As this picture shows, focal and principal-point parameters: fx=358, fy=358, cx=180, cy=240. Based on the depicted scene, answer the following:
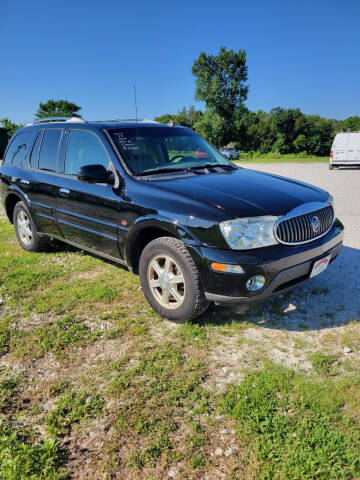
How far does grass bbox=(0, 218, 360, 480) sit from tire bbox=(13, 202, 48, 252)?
1669 mm

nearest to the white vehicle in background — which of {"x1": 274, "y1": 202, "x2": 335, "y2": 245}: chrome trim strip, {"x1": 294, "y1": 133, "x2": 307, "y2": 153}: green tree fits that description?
{"x1": 274, "y1": 202, "x2": 335, "y2": 245}: chrome trim strip

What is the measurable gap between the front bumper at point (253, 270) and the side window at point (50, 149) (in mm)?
2613

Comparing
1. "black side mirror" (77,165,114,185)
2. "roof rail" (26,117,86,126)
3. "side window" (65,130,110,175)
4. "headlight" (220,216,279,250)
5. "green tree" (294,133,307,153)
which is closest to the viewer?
"headlight" (220,216,279,250)

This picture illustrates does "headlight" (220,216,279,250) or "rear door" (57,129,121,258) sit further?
"rear door" (57,129,121,258)

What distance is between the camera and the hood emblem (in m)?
3.14

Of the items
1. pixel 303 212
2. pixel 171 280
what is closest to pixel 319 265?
pixel 303 212

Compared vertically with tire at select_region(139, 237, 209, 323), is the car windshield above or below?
above

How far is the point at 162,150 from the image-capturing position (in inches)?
158

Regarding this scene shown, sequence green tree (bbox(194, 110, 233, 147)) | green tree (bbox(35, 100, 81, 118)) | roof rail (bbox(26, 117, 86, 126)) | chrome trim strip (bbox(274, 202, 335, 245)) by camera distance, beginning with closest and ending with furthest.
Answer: chrome trim strip (bbox(274, 202, 335, 245)) → roof rail (bbox(26, 117, 86, 126)) → green tree (bbox(194, 110, 233, 147)) → green tree (bbox(35, 100, 81, 118))

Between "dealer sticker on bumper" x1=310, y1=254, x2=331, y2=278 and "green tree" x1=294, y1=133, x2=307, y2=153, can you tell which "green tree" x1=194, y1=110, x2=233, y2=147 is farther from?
"dealer sticker on bumper" x1=310, y1=254, x2=331, y2=278

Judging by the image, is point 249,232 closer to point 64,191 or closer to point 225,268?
point 225,268

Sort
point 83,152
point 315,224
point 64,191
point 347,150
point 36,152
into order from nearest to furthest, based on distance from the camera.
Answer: point 315,224
point 83,152
point 64,191
point 36,152
point 347,150

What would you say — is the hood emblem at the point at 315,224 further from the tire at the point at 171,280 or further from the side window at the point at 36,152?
the side window at the point at 36,152

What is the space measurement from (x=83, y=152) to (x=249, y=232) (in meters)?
2.30
